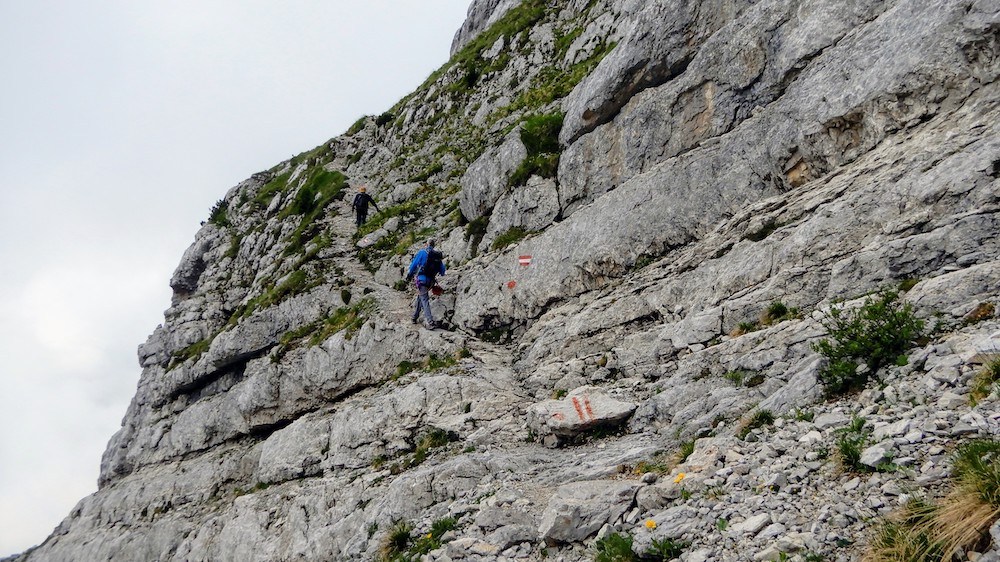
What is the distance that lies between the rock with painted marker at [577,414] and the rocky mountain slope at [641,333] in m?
0.08

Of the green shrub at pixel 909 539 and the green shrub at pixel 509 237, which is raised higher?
the green shrub at pixel 509 237

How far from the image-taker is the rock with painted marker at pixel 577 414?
13.9 m

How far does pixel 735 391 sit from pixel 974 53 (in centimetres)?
940

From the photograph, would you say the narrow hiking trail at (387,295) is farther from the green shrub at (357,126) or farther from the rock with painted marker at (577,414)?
the green shrub at (357,126)

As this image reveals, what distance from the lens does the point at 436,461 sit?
51.7 feet

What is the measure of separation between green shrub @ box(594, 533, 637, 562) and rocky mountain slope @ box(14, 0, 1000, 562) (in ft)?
0.99

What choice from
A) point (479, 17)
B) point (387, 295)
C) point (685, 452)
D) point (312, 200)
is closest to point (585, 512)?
point (685, 452)

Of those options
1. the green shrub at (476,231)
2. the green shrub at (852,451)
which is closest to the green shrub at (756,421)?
the green shrub at (852,451)

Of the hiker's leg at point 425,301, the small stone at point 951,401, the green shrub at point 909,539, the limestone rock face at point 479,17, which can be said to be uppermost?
the limestone rock face at point 479,17

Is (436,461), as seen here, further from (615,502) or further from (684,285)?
(684,285)

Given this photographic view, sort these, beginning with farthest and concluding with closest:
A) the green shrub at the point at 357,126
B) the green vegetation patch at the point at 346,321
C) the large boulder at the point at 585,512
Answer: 1. the green shrub at the point at 357,126
2. the green vegetation patch at the point at 346,321
3. the large boulder at the point at 585,512

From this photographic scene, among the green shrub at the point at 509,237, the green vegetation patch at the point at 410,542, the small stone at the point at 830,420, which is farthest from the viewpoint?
the green shrub at the point at 509,237

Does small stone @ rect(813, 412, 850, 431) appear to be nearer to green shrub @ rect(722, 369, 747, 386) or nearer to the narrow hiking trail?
green shrub @ rect(722, 369, 747, 386)

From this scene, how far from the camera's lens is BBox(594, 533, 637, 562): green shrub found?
7.91 meters
